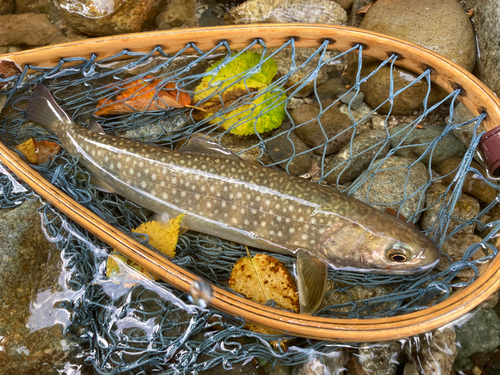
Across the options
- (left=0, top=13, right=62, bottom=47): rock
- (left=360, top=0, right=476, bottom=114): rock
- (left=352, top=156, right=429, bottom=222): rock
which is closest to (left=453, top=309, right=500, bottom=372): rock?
(left=352, top=156, right=429, bottom=222): rock

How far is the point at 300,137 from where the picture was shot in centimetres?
446

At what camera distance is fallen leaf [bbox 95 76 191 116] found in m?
4.11

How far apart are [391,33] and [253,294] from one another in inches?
132

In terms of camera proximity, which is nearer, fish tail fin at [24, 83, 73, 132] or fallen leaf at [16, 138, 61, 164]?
fish tail fin at [24, 83, 73, 132]

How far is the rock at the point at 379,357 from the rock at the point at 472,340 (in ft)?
1.84

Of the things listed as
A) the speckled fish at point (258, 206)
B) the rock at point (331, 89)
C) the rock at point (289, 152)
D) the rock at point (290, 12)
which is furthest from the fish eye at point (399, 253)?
the rock at point (290, 12)

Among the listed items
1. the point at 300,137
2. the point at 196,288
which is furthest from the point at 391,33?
the point at 196,288

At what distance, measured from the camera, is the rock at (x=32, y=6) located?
16.0ft

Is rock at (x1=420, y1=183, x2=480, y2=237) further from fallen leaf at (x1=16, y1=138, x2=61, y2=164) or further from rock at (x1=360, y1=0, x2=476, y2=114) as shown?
fallen leaf at (x1=16, y1=138, x2=61, y2=164)

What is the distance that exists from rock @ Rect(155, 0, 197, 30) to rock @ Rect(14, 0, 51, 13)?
149 cm

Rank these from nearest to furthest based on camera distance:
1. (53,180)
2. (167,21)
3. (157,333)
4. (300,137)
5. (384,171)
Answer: (157,333) < (53,180) < (384,171) < (300,137) < (167,21)

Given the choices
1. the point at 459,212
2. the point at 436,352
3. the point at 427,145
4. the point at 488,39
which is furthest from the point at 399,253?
the point at 488,39

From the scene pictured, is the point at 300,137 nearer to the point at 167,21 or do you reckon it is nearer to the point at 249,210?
the point at 249,210

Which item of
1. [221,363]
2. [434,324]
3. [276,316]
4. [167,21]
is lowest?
[221,363]
